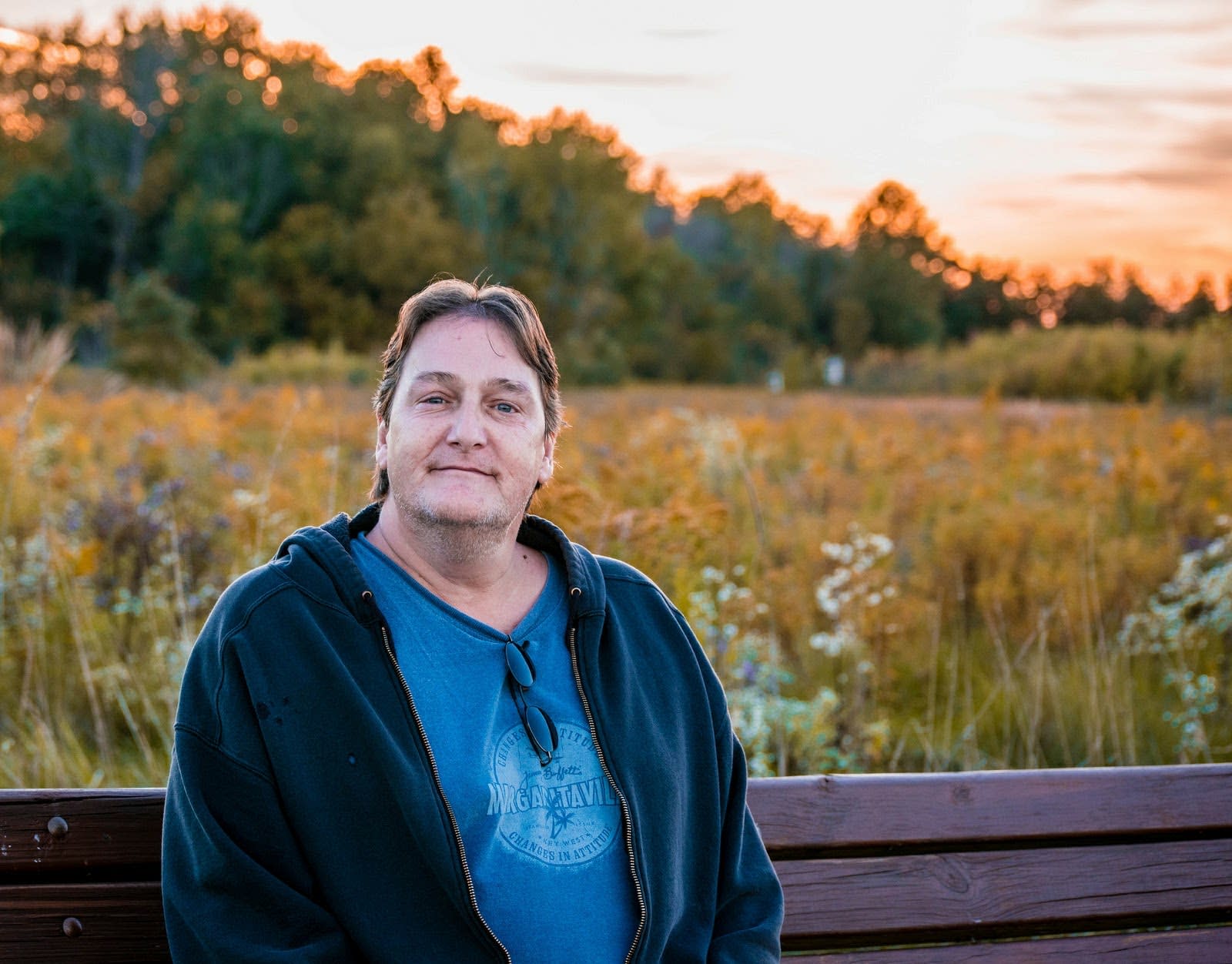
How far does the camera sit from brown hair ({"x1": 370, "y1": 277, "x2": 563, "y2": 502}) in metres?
2.21

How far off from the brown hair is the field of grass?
1.18 meters

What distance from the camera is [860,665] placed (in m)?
4.27

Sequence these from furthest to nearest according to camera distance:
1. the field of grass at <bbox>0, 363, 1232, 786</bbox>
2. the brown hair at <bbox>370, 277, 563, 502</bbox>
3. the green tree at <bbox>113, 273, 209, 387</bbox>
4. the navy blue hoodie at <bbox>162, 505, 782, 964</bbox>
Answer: the green tree at <bbox>113, 273, 209, 387</bbox>, the field of grass at <bbox>0, 363, 1232, 786</bbox>, the brown hair at <bbox>370, 277, 563, 502</bbox>, the navy blue hoodie at <bbox>162, 505, 782, 964</bbox>

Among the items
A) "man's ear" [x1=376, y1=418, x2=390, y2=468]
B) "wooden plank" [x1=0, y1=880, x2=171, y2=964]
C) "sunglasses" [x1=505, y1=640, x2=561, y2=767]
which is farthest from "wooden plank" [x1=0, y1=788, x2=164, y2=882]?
"man's ear" [x1=376, y1=418, x2=390, y2=468]

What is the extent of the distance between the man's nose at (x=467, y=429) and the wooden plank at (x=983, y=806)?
0.84 metres

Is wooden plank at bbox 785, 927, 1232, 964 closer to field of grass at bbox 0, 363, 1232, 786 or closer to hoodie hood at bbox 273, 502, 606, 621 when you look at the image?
hoodie hood at bbox 273, 502, 606, 621

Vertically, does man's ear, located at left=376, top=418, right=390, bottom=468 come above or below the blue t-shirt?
above

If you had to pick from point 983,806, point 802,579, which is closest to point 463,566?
point 983,806

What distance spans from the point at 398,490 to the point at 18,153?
59.8 m

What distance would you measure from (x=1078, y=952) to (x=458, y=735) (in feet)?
4.44

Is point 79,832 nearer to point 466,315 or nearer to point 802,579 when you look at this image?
point 466,315

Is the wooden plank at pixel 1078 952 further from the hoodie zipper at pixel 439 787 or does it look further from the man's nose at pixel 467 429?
the man's nose at pixel 467 429

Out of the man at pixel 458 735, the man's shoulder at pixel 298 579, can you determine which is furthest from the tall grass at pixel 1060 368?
the man's shoulder at pixel 298 579

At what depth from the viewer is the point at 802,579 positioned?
5.60 m
